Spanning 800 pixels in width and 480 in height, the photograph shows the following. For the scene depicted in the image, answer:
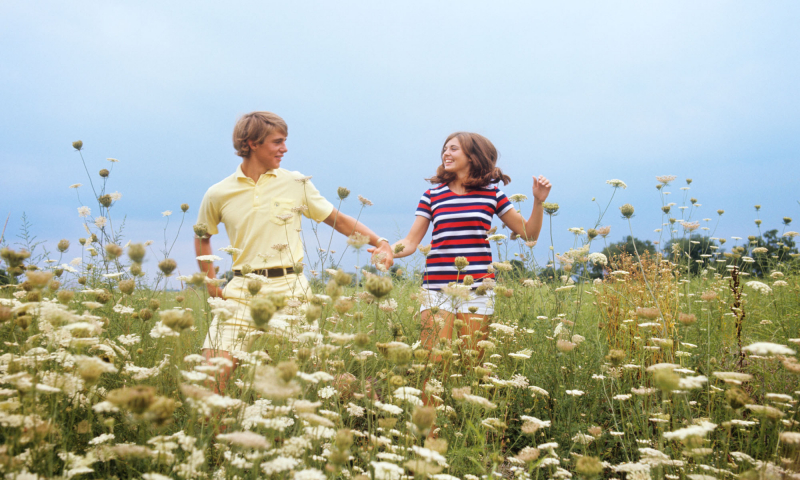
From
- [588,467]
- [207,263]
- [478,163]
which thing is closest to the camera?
[588,467]

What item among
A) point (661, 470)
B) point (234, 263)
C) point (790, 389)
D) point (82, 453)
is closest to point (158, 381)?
point (82, 453)

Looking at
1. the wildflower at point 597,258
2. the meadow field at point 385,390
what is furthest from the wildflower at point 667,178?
A: the wildflower at point 597,258

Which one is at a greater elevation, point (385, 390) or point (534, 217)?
point (534, 217)

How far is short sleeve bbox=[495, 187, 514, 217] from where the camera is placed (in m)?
4.19

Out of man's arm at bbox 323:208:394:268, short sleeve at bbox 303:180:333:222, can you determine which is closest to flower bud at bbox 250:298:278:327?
man's arm at bbox 323:208:394:268

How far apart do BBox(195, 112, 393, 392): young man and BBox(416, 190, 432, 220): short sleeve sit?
2.07ft

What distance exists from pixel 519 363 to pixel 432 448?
1.94 m

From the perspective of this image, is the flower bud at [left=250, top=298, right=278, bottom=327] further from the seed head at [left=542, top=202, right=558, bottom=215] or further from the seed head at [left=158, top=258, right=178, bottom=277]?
the seed head at [left=542, top=202, right=558, bottom=215]

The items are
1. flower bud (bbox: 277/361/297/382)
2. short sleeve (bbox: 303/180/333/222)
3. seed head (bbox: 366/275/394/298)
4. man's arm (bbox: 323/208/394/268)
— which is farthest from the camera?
short sleeve (bbox: 303/180/333/222)

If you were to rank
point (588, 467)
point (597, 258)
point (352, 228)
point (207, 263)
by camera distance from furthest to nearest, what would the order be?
point (352, 228)
point (597, 258)
point (207, 263)
point (588, 467)

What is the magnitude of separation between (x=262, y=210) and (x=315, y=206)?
0.44 meters

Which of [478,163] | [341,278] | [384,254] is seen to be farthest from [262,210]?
[341,278]

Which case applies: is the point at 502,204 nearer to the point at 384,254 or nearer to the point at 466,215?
the point at 466,215

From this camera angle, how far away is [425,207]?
14.1 ft
